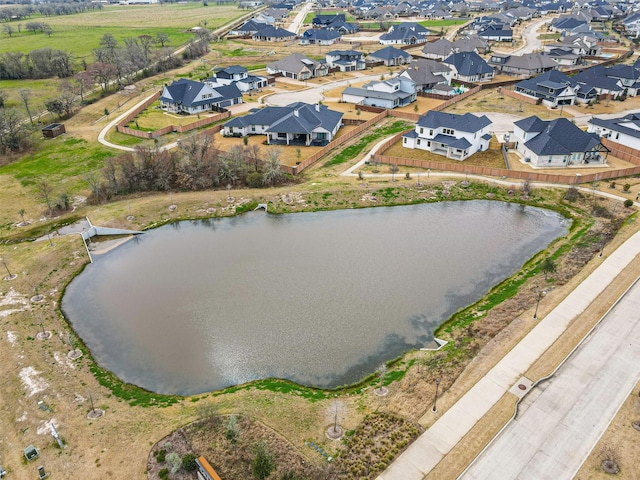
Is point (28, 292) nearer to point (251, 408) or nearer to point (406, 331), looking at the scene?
point (251, 408)

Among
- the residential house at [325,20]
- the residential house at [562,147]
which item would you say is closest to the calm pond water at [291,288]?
the residential house at [562,147]

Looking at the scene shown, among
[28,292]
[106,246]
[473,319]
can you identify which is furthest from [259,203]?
[473,319]

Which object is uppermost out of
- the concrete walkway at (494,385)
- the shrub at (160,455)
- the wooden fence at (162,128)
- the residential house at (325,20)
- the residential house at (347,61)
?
the residential house at (325,20)

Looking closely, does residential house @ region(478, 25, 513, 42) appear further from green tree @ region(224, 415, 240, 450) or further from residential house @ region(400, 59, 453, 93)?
green tree @ region(224, 415, 240, 450)

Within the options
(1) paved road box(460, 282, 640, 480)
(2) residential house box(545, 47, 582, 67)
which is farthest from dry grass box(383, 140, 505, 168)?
(2) residential house box(545, 47, 582, 67)

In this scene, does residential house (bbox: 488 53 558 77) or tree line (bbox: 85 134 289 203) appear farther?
residential house (bbox: 488 53 558 77)

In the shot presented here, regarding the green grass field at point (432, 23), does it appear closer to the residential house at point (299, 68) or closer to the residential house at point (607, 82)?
the residential house at point (299, 68)
